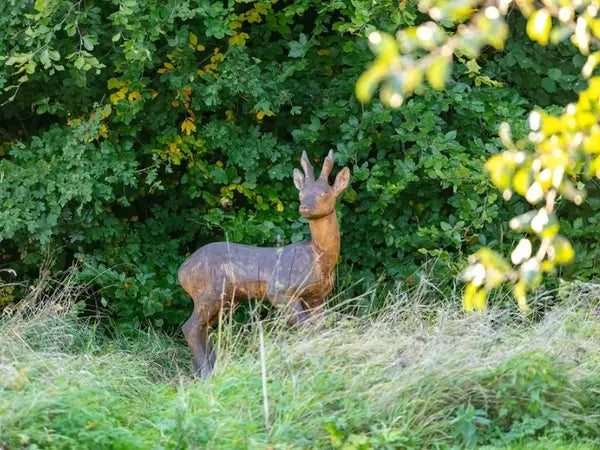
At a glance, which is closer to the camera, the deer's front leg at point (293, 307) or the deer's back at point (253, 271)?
the deer's front leg at point (293, 307)

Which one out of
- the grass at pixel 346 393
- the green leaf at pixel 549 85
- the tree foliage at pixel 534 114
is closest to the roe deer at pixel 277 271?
the grass at pixel 346 393

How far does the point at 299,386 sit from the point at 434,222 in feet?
11.1

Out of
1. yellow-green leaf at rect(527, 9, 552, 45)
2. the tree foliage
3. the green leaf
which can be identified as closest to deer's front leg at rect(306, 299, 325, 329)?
the green leaf

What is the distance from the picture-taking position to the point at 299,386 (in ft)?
19.8

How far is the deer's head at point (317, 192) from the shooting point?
720cm

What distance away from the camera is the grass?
5477 mm

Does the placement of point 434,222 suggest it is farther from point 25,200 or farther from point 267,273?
point 25,200

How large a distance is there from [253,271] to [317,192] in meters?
0.73

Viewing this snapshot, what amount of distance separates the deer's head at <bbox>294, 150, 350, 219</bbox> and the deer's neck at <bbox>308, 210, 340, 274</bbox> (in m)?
0.05

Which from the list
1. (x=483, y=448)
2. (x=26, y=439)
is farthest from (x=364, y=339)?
(x=26, y=439)

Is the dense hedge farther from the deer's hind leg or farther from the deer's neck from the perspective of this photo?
the deer's neck

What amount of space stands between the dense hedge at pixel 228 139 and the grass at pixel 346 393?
5.92ft

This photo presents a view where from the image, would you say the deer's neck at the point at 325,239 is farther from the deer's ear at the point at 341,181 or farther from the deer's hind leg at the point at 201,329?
the deer's hind leg at the point at 201,329

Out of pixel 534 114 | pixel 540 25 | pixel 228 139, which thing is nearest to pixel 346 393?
pixel 534 114
